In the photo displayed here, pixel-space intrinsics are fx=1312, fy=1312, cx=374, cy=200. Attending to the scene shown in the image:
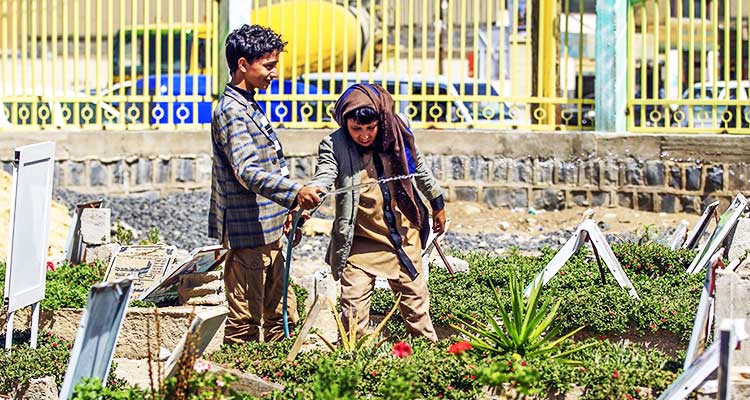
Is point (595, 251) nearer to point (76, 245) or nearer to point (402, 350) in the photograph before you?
point (402, 350)

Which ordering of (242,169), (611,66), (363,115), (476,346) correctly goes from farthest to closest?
(611,66)
(363,115)
(242,169)
(476,346)

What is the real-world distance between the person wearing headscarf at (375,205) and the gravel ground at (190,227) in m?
4.34

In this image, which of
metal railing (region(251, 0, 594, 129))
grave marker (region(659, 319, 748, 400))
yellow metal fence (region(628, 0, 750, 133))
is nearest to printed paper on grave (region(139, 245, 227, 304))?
grave marker (region(659, 319, 748, 400))

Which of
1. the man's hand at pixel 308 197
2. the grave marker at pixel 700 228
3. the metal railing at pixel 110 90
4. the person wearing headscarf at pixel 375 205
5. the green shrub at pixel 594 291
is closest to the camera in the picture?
the man's hand at pixel 308 197

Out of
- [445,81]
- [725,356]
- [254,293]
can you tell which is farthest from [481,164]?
[725,356]

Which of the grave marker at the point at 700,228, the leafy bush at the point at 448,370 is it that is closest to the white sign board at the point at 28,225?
the leafy bush at the point at 448,370

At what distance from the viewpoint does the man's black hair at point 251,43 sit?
21.6 ft

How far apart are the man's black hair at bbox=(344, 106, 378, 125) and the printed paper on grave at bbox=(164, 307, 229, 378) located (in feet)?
4.55

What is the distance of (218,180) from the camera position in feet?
22.2

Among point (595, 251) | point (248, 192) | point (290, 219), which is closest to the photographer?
point (248, 192)

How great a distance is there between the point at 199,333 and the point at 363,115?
66.4 inches

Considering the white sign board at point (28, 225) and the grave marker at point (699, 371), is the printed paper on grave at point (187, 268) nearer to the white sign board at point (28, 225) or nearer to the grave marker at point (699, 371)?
the white sign board at point (28, 225)

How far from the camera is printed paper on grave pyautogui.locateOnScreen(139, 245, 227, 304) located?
297 inches

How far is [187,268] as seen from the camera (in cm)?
759
